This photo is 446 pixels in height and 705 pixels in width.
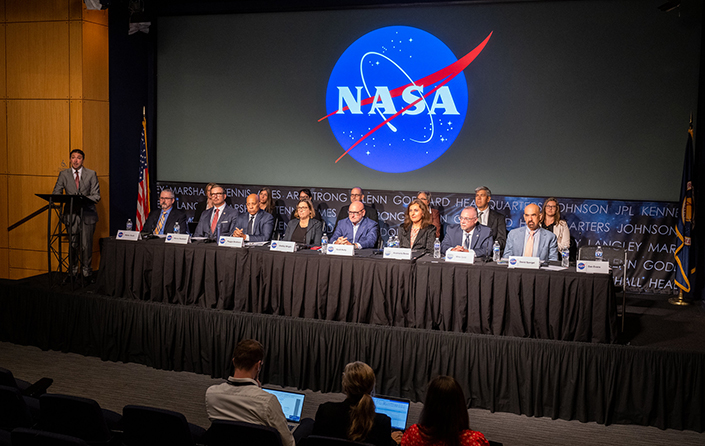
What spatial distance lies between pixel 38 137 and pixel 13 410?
5.52 meters

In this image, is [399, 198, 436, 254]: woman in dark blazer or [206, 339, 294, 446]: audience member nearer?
[206, 339, 294, 446]: audience member

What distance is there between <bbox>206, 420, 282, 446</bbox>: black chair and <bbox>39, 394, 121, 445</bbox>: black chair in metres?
0.62

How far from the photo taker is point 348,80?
7.78 meters

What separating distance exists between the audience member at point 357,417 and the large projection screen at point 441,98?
5.41 metres

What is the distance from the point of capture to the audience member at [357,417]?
93.4 inches

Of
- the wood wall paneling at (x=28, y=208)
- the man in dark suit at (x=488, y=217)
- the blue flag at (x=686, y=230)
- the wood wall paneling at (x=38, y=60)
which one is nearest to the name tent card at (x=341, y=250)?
the man in dark suit at (x=488, y=217)

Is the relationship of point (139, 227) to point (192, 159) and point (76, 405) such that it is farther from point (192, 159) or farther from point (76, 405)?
point (76, 405)

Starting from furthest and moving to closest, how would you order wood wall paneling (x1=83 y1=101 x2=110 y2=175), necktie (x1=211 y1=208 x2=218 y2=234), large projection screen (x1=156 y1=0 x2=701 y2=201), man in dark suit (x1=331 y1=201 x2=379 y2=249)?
wood wall paneling (x1=83 y1=101 x2=110 y2=175), large projection screen (x1=156 y1=0 x2=701 y2=201), necktie (x1=211 y1=208 x2=218 y2=234), man in dark suit (x1=331 y1=201 x2=379 y2=249)

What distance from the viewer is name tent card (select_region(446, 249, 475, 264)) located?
14.9 ft

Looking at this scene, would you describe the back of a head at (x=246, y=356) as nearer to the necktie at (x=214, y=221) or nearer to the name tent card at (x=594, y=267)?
the name tent card at (x=594, y=267)

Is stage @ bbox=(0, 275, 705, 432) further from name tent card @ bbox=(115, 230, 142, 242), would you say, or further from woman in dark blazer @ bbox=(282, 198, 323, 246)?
woman in dark blazer @ bbox=(282, 198, 323, 246)

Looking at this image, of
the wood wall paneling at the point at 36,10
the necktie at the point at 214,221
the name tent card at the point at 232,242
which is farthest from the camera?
the wood wall paneling at the point at 36,10

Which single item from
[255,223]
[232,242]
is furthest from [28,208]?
[232,242]

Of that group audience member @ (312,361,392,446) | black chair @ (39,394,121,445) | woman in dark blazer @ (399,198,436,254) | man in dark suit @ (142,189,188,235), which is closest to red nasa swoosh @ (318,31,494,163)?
woman in dark blazer @ (399,198,436,254)
